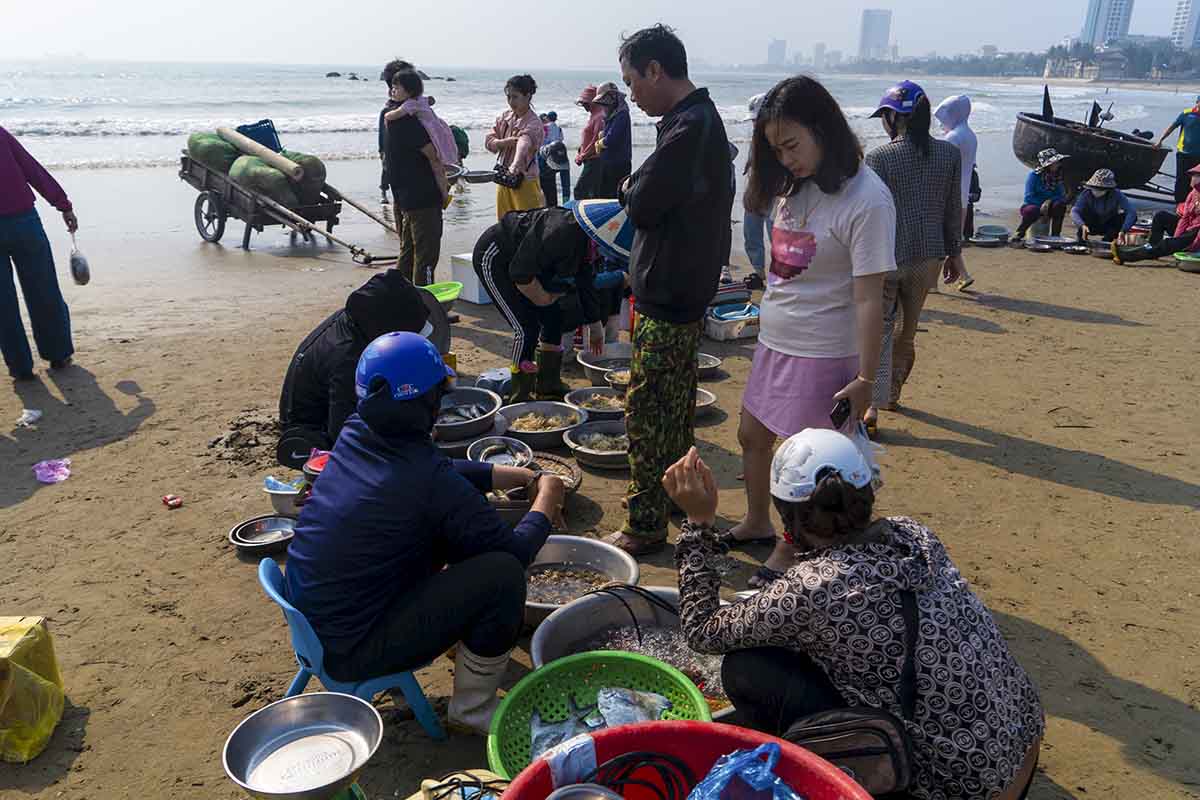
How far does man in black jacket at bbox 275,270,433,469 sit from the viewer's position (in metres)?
3.60

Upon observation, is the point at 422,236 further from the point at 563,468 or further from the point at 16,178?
the point at 563,468

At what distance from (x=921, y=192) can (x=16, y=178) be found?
19.3 ft

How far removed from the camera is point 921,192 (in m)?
4.92

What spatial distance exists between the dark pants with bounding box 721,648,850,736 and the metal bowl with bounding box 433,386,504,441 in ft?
8.65

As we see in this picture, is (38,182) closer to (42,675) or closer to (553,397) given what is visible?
(553,397)

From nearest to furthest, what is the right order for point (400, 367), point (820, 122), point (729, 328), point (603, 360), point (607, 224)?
point (400, 367) → point (820, 122) → point (607, 224) → point (603, 360) → point (729, 328)

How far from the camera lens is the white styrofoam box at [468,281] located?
7.85m

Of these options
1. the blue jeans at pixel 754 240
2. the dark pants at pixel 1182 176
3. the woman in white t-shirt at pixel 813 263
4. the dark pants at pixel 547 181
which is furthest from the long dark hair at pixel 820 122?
the dark pants at pixel 1182 176

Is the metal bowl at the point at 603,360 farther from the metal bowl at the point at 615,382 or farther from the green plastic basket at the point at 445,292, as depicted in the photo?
the green plastic basket at the point at 445,292

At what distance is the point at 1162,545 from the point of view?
4.03 metres

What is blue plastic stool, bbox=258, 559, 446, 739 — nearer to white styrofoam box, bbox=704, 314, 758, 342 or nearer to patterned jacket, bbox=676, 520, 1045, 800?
patterned jacket, bbox=676, 520, 1045, 800

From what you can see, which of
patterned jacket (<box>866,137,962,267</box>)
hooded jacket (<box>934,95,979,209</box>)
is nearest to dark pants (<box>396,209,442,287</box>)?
patterned jacket (<box>866,137,962,267</box>)

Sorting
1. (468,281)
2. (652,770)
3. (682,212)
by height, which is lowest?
(468,281)

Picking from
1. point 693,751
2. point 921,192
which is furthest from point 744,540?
point 921,192
